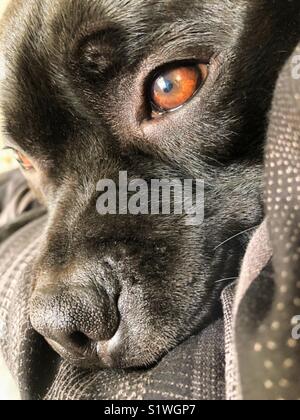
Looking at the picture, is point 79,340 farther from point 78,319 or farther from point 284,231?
point 284,231

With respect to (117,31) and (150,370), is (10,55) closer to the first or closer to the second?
(117,31)

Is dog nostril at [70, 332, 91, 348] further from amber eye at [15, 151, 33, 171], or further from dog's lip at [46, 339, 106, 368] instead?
amber eye at [15, 151, 33, 171]

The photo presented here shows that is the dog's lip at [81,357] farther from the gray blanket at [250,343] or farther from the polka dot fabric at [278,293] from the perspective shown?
the polka dot fabric at [278,293]

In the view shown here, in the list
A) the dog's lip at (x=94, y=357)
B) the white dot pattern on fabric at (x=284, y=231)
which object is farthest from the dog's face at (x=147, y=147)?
the white dot pattern on fabric at (x=284, y=231)

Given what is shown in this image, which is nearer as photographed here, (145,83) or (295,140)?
(295,140)
